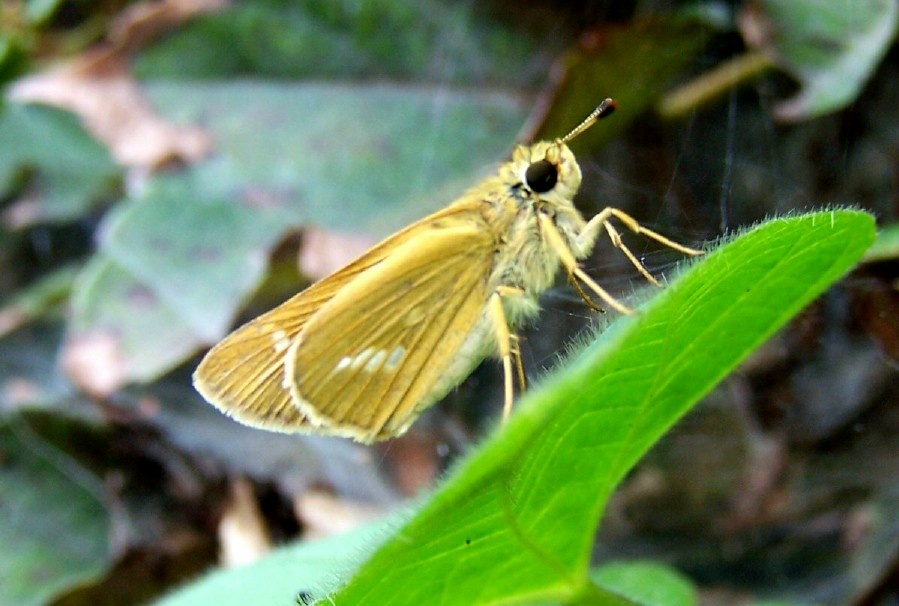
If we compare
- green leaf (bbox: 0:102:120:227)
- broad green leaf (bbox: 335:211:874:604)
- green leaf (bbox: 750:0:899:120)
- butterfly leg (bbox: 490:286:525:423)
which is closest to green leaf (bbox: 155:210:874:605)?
broad green leaf (bbox: 335:211:874:604)

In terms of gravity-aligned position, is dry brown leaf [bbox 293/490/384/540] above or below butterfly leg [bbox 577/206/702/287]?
below

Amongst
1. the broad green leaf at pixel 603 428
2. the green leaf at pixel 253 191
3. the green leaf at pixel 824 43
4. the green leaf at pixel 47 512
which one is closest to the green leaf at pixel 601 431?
the broad green leaf at pixel 603 428

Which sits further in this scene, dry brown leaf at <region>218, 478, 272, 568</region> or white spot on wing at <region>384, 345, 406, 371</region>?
dry brown leaf at <region>218, 478, 272, 568</region>

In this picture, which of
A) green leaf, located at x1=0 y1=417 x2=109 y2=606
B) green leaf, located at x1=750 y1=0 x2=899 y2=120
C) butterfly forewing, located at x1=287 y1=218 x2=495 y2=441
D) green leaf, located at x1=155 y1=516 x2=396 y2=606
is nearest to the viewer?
butterfly forewing, located at x1=287 y1=218 x2=495 y2=441

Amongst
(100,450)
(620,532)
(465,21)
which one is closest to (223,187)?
(465,21)

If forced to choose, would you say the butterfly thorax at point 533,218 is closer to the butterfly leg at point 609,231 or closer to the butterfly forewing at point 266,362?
the butterfly leg at point 609,231

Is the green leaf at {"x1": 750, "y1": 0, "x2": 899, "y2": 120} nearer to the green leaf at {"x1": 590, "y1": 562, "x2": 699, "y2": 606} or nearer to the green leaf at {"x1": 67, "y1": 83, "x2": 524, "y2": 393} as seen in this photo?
the green leaf at {"x1": 67, "y1": 83, "x2": 524, "y2": 393}

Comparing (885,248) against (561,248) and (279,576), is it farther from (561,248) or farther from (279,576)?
(279,576)
